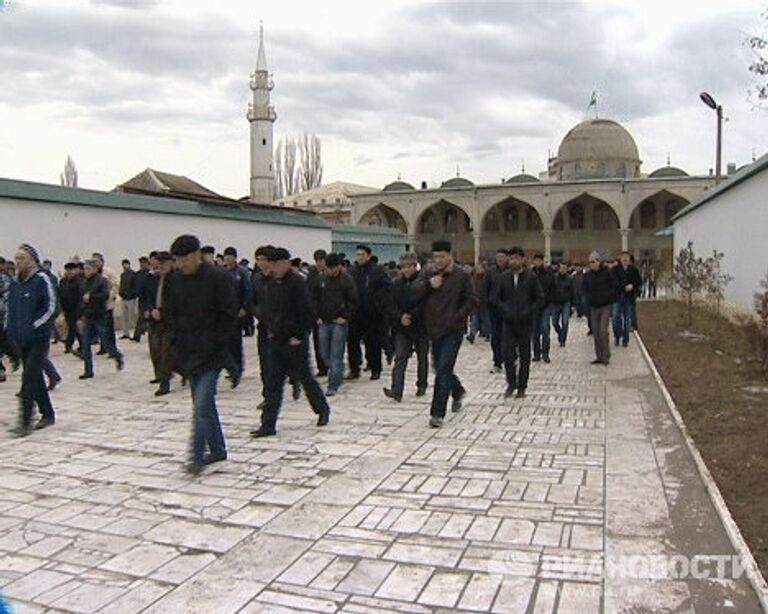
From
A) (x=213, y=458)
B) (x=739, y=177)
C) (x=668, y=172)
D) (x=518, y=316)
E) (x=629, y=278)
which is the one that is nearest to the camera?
(x=213, y=458)

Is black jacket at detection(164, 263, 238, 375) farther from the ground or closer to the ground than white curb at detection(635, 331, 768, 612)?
farther from the ground

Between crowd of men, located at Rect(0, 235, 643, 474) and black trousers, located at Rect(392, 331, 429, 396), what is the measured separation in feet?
0.05

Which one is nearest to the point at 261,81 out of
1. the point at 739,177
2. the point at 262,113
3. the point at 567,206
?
the point at 262,113

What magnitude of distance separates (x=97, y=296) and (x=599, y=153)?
45.5 meters

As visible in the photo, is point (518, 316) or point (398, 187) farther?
point (398, 187)

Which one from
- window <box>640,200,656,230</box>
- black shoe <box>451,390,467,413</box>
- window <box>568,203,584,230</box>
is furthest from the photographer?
window <box>568,203,584,230</box>

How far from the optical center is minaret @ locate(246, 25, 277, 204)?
182ft

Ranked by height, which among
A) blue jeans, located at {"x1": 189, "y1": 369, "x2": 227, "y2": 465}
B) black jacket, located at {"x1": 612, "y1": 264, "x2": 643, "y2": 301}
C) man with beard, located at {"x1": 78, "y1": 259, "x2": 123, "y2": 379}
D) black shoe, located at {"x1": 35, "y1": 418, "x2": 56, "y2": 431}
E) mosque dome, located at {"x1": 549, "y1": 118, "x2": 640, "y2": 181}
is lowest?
black shoe, located at {"x1": 35, "y1": 418, "x2": 56, "y2": 431}

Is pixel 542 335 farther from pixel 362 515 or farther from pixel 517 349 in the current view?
pixel 362 515

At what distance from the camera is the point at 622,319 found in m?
14.5

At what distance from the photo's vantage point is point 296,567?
12.9 feet

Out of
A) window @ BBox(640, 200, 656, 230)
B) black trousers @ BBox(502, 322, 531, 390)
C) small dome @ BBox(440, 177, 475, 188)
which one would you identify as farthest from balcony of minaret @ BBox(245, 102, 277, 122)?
black trousers @ BBox(502, 322, 531, 390)

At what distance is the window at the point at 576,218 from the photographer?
165ft

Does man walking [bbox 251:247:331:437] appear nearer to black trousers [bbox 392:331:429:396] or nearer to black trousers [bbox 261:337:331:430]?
black trousers [bbox 261:337:331:430]
